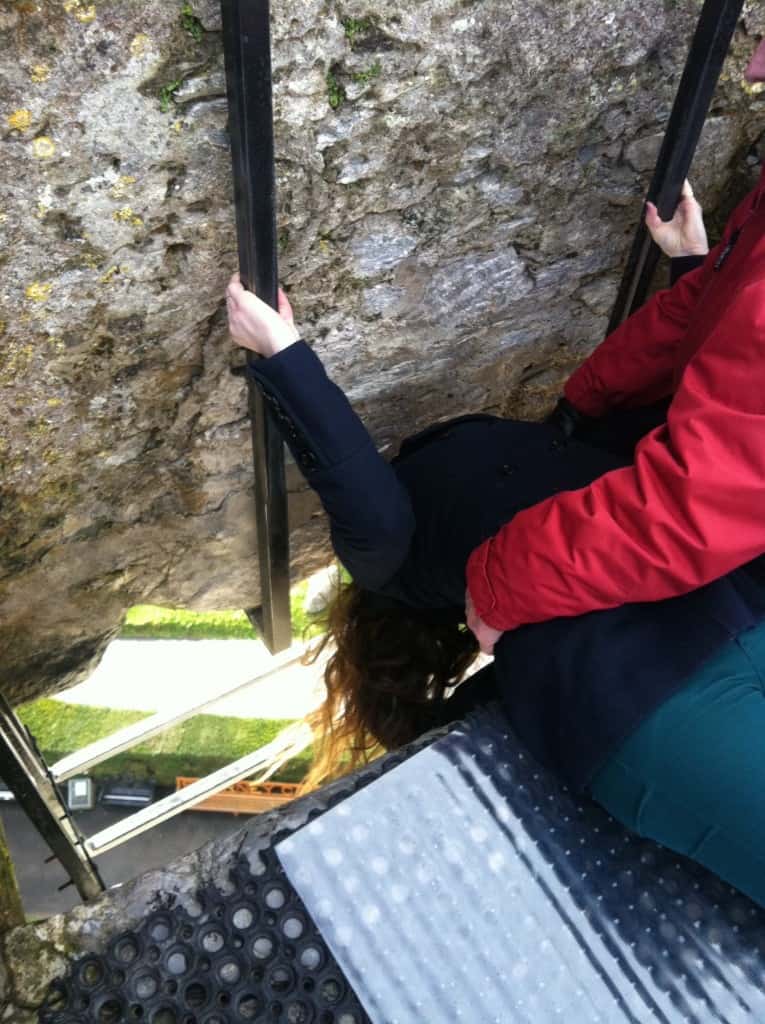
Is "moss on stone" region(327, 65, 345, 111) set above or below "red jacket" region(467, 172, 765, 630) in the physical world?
above

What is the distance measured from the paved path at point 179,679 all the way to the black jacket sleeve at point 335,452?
3679 mm

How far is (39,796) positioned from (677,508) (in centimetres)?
217

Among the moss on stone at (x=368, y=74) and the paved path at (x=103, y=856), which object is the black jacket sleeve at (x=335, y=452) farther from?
the paved path at (x=103, y=856)

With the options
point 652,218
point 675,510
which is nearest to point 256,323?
point 675,510

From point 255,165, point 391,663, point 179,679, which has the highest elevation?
point 255,165

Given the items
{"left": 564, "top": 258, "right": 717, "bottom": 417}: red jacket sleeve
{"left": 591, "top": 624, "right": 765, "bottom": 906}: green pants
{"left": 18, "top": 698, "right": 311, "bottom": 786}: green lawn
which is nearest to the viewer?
{"left": 591, "top": 624, "right": 765, "bottom": 906}: green pants

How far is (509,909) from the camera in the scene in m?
1.22

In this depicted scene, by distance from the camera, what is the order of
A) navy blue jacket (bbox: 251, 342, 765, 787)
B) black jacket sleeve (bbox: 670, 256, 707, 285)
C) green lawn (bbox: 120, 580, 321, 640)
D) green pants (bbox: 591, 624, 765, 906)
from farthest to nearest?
green lawn (bbox: 120, 580, 321, 640)
black jacket sleeve (bbox: 670, 256, 707, 285)
navy blue jacket (bbox: 251, 342, 765, 787)
green pants (bbox: 591, 624, 765, 906)

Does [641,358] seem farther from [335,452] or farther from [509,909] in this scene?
[509,909]

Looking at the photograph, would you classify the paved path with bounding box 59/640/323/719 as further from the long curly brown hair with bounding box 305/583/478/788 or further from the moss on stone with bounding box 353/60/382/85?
the moss on stone with bounding box 353/60/382/85

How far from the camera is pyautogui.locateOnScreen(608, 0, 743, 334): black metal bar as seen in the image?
1622 millimetres

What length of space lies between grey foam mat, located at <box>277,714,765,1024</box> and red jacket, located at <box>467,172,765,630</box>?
11.3 inches

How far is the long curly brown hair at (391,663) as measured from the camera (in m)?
2.01

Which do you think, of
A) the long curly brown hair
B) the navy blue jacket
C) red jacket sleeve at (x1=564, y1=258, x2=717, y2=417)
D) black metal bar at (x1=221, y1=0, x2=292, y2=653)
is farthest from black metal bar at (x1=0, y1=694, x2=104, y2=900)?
red jacket sleeve at (x1=564, y1=258, x2=717, y2=417)
